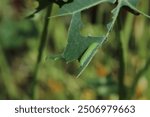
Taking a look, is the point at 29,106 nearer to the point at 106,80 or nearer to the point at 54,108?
the point at 54,108

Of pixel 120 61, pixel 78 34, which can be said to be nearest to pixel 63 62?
pixel 120 61

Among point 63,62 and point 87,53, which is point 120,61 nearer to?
point 87,53

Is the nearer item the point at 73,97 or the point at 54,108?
the point at 54,108

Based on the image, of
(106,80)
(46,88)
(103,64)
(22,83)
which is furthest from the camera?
(22,83)

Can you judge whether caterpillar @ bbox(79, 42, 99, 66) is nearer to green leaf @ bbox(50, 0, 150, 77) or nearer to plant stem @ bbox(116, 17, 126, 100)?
green leaf @ bbox(50, 0, 150, 77)

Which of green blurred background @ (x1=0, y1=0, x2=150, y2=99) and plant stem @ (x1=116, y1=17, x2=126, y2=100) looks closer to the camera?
plant stem @ (x1=116, y1=17, x2=126, y2=100)

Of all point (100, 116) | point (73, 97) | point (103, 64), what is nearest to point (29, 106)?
point (100, 116)

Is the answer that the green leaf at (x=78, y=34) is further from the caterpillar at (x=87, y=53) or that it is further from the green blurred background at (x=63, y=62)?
the green blurred background at (x=63, y=62)

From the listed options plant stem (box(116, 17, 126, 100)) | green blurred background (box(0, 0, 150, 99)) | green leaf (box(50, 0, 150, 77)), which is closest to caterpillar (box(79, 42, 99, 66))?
green leaf (box(50, 0, 150, 77))

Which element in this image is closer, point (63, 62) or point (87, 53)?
point (87, 53)
